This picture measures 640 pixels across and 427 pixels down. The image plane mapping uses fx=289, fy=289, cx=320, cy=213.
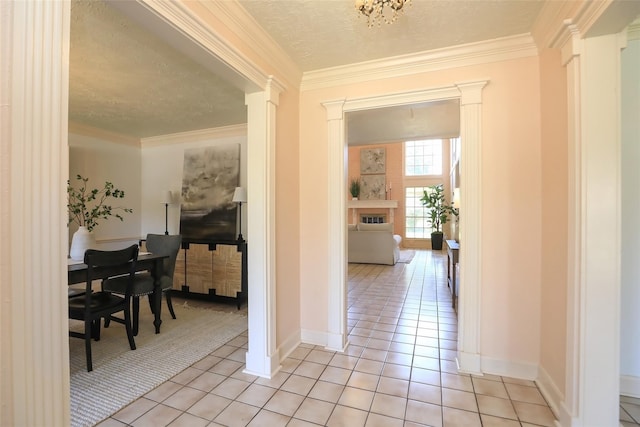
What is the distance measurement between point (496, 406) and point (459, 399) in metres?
0.21

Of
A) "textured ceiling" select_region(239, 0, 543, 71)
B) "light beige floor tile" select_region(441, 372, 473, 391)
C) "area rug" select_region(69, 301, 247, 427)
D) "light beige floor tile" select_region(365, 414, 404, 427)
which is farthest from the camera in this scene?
"light beige floor tile" select_region(441, 372, 473, 391)

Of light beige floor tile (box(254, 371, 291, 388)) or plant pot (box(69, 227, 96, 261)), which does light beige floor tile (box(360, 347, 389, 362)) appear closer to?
light beige floor tile (box(254, 371, 291, 388))

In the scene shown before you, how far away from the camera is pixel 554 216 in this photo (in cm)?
181

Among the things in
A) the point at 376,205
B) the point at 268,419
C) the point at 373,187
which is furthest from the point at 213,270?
the point at 373,187

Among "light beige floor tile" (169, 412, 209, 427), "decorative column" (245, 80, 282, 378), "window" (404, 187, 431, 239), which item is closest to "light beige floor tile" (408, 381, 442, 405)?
"decorative column" (245, 80, 282, 378)

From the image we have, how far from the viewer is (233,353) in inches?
98.3

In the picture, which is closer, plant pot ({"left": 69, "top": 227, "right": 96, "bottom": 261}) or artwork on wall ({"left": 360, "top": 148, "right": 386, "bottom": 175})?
plant pot ({"left": 69, "top": 227, "right": 96, "bottom": 261})

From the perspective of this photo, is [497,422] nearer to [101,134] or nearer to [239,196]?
[239,196]

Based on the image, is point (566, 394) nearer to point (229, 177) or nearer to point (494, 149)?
point (494, 149)

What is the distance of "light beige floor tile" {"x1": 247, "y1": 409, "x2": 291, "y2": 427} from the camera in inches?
64.4

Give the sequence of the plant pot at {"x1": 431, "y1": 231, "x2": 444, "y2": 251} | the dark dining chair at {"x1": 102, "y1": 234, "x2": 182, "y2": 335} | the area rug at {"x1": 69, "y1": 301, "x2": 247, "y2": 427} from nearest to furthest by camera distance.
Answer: the area rug at {"x1": 69, "y1": 301, "x2": 247, "y2": 427} → the dark dining chair at {"x1": 102, "y1": 234, "x2": 182, "y2": 335} → the plant pot at {"x1": 431, "y1": 231, "x2": 444, "y2": 251}

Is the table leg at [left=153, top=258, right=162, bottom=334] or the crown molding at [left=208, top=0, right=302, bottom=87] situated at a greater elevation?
the crown molding at [left=208, top=0, right=302, bottom=87]

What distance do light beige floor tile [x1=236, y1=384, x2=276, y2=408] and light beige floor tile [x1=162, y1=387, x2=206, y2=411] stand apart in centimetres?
28

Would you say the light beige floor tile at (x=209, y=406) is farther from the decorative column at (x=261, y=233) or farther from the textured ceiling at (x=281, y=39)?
the textured ceiling at (x=281, y=39)
